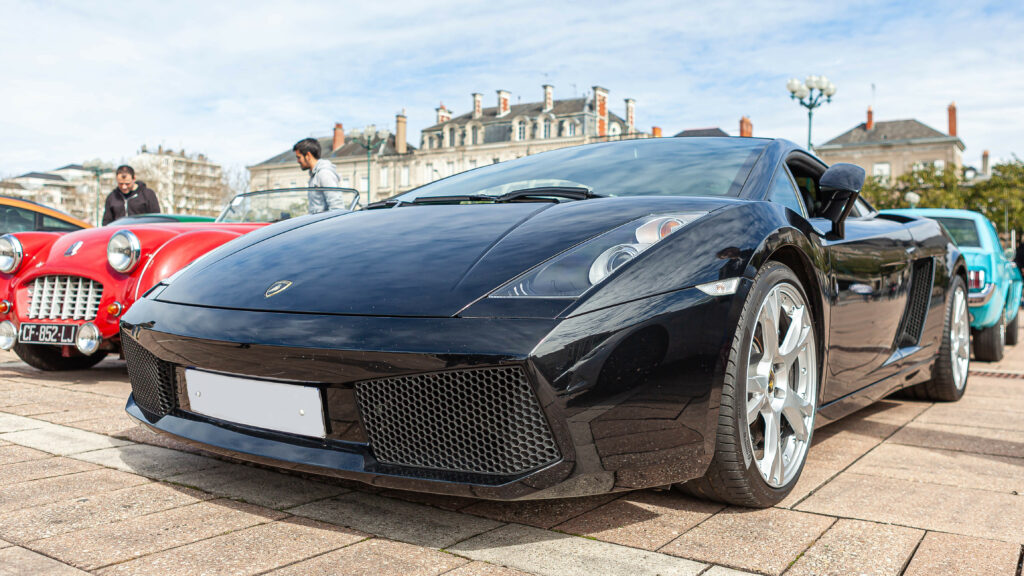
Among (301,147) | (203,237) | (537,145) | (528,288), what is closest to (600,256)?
(528,288)

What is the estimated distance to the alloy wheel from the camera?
241 cm

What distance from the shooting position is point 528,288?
6.77 feet

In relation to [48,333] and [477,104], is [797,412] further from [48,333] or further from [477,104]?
[477,104]

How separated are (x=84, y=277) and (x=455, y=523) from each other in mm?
2935

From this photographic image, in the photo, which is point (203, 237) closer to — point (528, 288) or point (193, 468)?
point (193, 468)

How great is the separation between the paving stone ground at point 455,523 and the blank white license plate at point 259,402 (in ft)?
0.87

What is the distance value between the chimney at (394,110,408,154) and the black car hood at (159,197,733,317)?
250 ft

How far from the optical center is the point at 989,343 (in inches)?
287

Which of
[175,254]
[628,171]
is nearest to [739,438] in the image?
[628,171]

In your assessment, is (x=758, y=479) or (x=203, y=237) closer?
(x=758, y=479)

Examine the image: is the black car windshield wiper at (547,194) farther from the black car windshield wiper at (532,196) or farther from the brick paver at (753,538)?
the brick paver at (753,538)

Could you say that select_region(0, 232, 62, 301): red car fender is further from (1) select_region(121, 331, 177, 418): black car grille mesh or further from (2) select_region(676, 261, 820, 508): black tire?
(2) select_region(676, 261, 820, 508): black tire

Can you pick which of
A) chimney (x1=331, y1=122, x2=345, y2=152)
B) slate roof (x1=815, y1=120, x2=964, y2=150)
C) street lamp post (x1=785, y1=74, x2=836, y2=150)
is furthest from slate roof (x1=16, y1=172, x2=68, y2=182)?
street lamp post (x1=785, y1=74, x2=836, y2=150)

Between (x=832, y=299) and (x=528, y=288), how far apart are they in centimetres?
134
